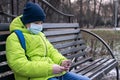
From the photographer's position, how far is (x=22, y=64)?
3266 mm

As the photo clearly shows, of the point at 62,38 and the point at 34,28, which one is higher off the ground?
the point at 34,28

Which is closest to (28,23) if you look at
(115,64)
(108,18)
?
(115,64)

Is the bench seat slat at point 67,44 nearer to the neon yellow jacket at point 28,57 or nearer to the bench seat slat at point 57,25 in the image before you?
the bench seat slat at point 57,25

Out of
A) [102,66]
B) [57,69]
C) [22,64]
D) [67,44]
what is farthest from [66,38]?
[22,64]

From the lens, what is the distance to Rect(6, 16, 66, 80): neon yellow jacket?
327cm

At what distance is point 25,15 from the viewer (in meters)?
3.53

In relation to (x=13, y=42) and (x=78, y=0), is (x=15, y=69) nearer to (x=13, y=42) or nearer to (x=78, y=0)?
(x=13, y=42)

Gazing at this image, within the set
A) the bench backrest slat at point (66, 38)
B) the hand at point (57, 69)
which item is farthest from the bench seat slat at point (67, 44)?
the hand at point (57, 69)

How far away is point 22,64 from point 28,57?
0.68ft

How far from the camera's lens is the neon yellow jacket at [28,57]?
10.7 ft

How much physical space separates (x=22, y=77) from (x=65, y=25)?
256 cm

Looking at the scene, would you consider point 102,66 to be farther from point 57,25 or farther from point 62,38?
point 57,25

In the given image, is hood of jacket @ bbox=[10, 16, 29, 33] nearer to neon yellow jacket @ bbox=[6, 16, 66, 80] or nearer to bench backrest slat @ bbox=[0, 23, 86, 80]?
neon yellow jacket @ bbox=[6, 16, 66, 80]

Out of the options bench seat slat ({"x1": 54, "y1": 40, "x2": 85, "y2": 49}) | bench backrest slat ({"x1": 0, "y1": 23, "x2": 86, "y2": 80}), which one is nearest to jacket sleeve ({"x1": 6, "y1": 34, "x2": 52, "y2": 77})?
bench backrest slat ({"x1": 0, "y1": 23, "x2": 86, "y2": 80})
